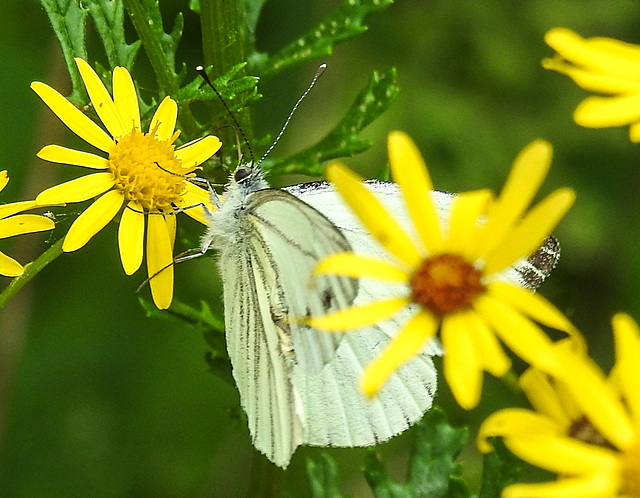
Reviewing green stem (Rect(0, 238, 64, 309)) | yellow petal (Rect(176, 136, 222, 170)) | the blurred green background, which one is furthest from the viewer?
the blurred green background

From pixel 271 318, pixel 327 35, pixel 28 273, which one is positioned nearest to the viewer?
pixel 28 273

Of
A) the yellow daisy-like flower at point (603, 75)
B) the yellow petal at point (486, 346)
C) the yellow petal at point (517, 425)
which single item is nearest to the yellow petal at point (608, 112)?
the yellow daisy-like flower at point (603, 75)

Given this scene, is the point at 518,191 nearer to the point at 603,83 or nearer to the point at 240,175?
the point at 603,83

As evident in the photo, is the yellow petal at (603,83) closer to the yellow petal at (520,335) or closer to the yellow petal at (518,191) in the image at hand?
the yellow petal at (518,191)

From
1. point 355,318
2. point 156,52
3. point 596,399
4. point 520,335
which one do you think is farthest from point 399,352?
point 156,52

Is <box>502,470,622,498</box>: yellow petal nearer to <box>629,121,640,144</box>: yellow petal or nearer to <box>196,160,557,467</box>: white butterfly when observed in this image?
<box>629,121,640,144</box>: yellow petal

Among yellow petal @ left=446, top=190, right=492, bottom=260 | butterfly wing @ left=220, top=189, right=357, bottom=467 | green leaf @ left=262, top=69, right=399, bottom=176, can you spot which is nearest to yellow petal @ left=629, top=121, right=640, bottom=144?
yellow petal @ left=446, top=190, right=492, bottom=260

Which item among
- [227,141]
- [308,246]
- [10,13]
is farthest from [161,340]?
[308,246]
